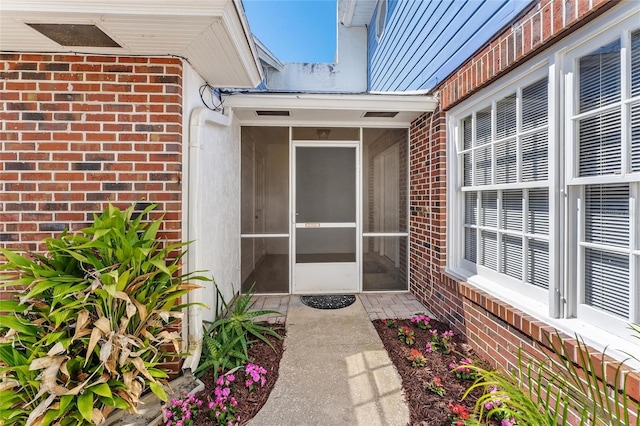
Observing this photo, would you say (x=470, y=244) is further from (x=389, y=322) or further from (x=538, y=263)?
(x=389, y=322)

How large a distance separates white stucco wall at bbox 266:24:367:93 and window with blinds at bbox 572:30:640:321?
6079 millimetres

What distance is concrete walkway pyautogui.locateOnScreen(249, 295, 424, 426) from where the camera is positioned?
1.98 m

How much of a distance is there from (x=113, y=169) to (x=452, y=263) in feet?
11.1

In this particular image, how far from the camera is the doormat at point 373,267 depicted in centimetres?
436

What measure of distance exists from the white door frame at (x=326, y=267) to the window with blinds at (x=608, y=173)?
2679 mm

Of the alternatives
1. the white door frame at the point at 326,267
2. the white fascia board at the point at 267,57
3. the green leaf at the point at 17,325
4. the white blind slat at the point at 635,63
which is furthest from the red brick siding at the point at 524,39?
the white fascia board at the point at 267,57

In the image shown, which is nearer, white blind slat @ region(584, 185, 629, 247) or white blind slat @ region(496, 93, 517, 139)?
white blind slat @ region(584, 185, 629, 247)

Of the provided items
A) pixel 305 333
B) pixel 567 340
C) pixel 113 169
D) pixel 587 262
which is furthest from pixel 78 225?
pixel 587 262

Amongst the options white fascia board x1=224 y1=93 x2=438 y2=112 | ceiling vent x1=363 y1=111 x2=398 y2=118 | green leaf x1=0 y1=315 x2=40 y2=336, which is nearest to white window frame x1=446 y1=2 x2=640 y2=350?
white fascia board x1=224 y1=93 x2=438 y2=112

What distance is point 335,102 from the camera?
345cm

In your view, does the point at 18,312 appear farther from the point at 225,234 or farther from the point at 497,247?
the point at 497,247

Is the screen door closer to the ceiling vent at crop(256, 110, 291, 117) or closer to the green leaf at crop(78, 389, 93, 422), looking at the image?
the ceiling vent at crop(256, 110, 291, 117)

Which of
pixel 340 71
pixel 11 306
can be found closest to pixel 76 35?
pixel 11 306

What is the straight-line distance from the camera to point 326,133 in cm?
425
